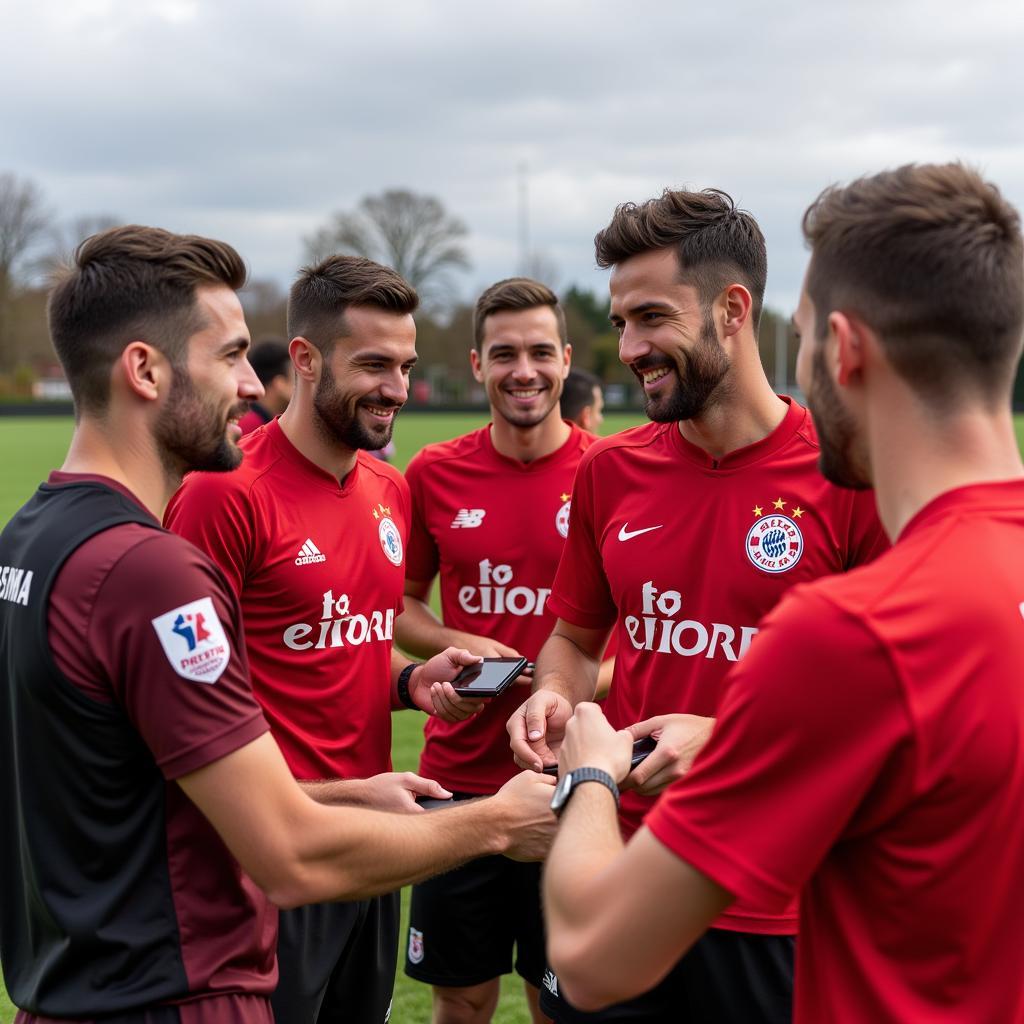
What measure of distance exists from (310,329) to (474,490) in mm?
1211

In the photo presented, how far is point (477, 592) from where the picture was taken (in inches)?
194

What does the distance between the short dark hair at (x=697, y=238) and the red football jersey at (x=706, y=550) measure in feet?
1.51

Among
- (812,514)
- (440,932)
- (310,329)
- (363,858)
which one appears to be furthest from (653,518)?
(440,932)

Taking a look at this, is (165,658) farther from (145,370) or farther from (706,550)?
(706,550)

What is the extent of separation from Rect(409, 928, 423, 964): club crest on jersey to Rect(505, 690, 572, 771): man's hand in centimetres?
165

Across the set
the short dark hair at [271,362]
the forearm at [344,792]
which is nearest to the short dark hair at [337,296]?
the forearm at [344,792]

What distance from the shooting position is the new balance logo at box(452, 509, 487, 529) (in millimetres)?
4953

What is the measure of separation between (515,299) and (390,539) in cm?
176

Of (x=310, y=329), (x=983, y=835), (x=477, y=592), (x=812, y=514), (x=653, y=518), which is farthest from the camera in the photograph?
(x=477, y=592)

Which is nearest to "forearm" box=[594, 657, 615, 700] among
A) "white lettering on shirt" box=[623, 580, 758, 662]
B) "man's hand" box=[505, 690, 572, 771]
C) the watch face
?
"man's hand" box=[505, 690, 572, 771]

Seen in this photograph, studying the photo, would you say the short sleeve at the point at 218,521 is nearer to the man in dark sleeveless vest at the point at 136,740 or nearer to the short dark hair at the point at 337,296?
the short dark hair at the point at 337,296

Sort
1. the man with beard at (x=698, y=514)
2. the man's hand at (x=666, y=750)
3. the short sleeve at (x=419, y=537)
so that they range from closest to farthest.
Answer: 1. the man's hand at (x=666, y=750)
2. the man with beard at (x=698, y=514)
3. the short sleeve at (x=419, y=537)

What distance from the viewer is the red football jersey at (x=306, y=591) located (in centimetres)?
361

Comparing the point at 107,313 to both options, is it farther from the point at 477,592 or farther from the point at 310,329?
the point at 477,592
